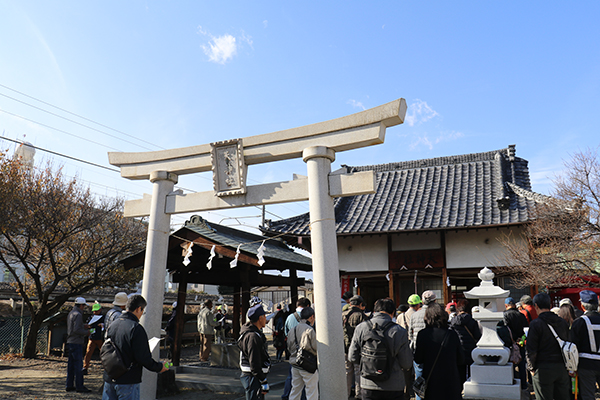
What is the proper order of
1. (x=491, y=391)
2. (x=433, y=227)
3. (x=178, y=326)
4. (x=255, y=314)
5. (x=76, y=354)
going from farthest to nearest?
1. (x=433, y=227)
2. (x=178, y=326)
3. (x=76, y=354)
4. (x=491, y=391)
5. (x=255, y=314)

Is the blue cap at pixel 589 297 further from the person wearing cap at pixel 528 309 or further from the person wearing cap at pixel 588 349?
the person wearing cap at pixel 528 309

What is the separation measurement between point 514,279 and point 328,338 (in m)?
8.12

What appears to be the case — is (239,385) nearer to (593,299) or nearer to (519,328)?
(519,328)

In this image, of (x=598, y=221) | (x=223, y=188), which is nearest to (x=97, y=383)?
(x=223, y=188)

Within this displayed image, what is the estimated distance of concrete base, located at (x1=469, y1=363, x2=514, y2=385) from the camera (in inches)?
259

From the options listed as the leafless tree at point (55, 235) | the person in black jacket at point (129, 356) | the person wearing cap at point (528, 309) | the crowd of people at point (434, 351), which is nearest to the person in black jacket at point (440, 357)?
the crowd of people at point (434, 351)

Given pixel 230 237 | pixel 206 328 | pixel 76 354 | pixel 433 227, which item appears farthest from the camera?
pixel 433 227

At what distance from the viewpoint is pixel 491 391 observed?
6.55m

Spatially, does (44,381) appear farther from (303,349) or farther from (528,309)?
(528,309)

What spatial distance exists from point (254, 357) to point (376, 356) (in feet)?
5.28

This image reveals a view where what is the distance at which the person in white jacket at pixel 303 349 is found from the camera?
5957 millimetres

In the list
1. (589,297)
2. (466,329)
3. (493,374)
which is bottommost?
(493,374)

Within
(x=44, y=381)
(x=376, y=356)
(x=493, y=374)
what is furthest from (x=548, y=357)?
(x=44, y=381)

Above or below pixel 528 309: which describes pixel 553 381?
below
